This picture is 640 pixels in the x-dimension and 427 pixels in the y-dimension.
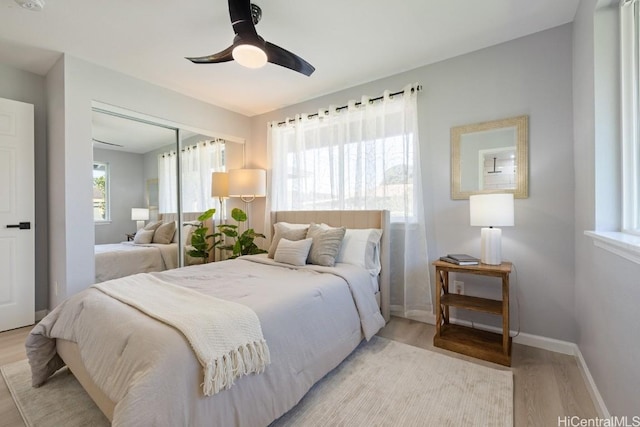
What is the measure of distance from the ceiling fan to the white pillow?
158 cm

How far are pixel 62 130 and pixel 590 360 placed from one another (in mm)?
4495

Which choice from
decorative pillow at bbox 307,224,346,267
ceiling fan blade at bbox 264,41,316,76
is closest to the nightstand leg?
decorative pillow at bbox 307,224,346,267

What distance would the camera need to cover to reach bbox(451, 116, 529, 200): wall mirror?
2312mm

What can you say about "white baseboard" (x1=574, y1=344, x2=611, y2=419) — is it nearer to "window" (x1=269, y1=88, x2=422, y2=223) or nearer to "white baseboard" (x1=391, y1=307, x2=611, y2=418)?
"white baseboard" (x1=391, y1=307, x2=611, y2=418)

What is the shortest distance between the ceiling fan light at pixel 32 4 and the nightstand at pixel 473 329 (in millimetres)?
3481

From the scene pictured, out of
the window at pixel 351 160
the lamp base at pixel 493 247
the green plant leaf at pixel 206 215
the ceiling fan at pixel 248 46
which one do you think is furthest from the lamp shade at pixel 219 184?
the lamp base at pixel 493 247

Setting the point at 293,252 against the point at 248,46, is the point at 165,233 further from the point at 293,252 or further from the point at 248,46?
the point at 248,46

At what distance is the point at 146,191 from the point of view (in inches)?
130

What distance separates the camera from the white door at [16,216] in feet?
8.62

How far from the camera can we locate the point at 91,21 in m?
2.13

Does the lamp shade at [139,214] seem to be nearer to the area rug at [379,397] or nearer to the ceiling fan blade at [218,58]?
the area rug at [379,397]

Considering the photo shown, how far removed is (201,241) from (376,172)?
238cm

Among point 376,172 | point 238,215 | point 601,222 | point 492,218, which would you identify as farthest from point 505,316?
point 238,215

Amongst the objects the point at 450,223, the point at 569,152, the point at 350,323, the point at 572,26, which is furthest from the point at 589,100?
the point at 350,323
